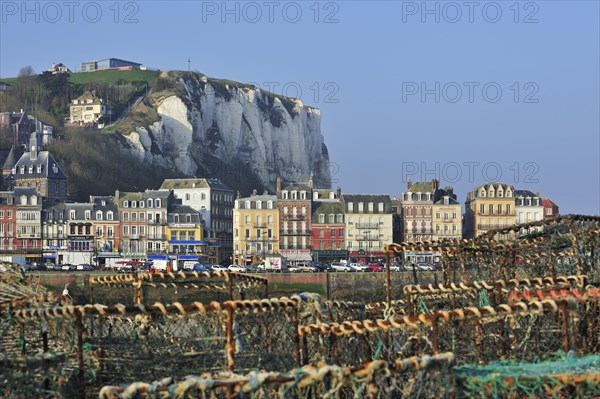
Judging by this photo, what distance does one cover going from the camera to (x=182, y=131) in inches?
5305

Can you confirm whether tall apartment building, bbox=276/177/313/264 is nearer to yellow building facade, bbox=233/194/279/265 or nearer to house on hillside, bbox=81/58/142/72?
yellow building facade, bbox=233/194/279/265

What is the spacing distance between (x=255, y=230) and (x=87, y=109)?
61471mm

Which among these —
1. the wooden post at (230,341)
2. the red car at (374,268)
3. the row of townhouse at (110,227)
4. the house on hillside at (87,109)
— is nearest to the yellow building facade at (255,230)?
the row of townhouse at (110,227)

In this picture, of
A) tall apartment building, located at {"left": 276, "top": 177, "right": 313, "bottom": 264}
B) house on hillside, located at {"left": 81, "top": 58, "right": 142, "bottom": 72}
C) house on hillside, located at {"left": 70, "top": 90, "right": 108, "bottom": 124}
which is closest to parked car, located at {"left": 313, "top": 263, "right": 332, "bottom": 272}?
tall apartment building, located at {"left": 276, "top": 177, "right": 313, "bottom": 264}

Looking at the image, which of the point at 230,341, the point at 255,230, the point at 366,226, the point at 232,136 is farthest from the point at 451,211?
the point at 230,341

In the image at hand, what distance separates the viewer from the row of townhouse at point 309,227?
86.4m

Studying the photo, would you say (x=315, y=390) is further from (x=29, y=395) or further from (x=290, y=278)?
(x=290, y=278)

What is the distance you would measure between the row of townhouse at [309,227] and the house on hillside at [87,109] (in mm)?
57751

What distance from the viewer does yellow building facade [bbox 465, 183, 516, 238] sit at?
89000mm

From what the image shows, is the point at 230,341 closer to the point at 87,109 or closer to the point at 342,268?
the point at 342,268

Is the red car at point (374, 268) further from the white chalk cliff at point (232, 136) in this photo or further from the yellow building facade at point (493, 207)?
the white chalk cliff at point (232, 136)

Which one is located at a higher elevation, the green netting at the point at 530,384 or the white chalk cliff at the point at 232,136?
the white chalk cliff at the point at 232,136

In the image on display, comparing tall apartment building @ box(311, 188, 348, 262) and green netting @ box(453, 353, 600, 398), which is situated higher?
tall apartment building @ box(311, 188, 348, 262)

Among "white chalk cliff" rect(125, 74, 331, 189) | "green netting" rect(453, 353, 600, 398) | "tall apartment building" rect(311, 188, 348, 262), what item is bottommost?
"green netting" rect(453, 353, 600, 398)
